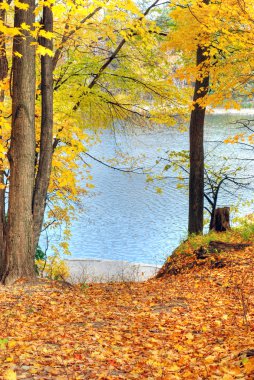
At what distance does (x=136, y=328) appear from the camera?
560 centimetres

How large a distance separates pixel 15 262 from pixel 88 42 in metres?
4.43

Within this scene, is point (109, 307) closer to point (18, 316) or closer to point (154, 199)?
point (18, 316)

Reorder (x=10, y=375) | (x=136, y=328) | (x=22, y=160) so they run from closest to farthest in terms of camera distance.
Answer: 1. (x=10, y=375)
2. (x=136, y=328)
3. (x=22, y=160)

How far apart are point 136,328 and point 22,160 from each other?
Result: 10.3 feet

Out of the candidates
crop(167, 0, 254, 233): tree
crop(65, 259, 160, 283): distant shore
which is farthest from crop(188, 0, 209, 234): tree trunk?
crop(65, 259, 160, 283): distant shore

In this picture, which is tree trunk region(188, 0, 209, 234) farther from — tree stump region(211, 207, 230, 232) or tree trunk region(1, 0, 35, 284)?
tree trunk region(1, 0, 35, 284)

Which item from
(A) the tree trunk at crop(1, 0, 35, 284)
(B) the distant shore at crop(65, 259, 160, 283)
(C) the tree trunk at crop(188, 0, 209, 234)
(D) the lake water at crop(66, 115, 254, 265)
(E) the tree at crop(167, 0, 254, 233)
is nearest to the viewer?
(A) the tree trunk at crop(1, 0, 35, 284)

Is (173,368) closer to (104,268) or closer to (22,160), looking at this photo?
(22,160)

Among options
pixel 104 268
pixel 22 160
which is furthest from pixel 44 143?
pixel 104 268

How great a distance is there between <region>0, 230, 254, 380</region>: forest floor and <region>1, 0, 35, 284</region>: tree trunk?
0.42 meters

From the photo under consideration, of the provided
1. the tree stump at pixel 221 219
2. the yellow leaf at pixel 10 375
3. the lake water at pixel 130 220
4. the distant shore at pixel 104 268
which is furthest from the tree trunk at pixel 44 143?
the lake water at pixel 130 220

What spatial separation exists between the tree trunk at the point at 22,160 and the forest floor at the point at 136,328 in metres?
0.42

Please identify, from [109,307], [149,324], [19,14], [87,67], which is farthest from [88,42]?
[149,324]

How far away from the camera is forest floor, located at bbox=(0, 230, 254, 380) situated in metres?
4.11
